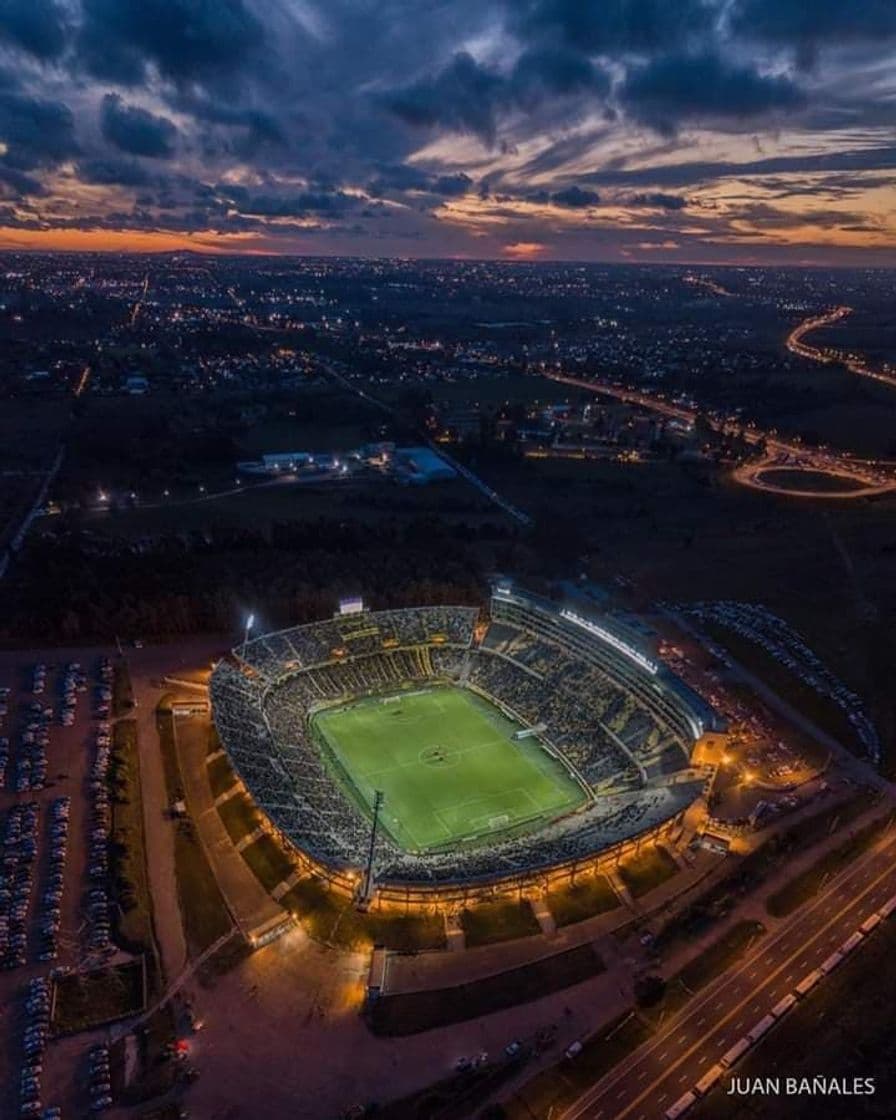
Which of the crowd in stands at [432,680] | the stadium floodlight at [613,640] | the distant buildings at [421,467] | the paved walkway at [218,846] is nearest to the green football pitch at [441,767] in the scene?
the crowd in stands at [432,680]

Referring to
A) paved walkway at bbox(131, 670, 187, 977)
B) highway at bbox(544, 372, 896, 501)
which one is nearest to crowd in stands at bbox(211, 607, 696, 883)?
paved walkway at bbox(131, 670, 187, 977)

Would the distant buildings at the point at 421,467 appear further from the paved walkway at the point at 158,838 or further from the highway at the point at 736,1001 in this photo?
the highway at the point at 736,1001

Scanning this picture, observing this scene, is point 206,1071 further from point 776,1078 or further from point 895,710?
point 895,710

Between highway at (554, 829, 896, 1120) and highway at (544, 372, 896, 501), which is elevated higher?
highway at (554, 829, 896, 1120)

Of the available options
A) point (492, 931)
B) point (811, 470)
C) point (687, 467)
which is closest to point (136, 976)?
Answer: point (492, 931)

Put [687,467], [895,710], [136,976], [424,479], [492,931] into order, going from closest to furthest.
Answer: [136,976], [492,931], [895,710], [424,479], [687,467]

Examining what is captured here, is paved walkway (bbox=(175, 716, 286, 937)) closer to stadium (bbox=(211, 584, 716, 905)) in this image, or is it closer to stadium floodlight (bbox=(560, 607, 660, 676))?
stadium (bbox=(211, 584, 716, 905))
